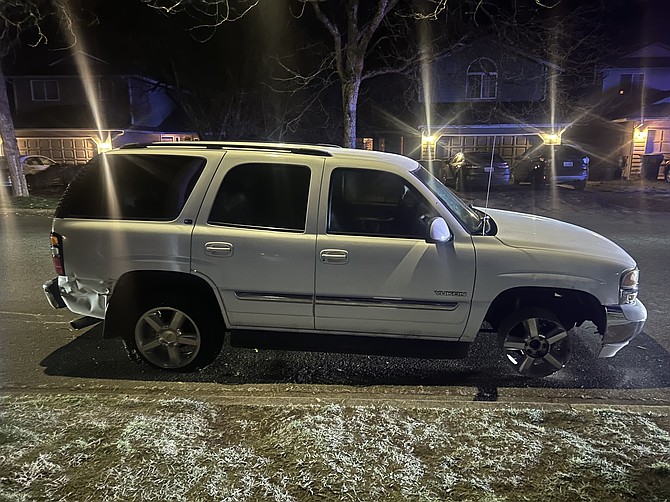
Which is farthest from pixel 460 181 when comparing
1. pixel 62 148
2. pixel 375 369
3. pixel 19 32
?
pixel 62 148

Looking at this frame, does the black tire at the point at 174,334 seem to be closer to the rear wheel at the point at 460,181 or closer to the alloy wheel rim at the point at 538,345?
the alloy wheel rim at the point at 538,345

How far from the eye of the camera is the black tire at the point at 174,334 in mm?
4207

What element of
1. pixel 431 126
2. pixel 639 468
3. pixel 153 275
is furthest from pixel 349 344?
pixel 431 126

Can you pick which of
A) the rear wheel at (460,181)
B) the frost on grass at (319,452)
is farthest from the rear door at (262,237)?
the rear wheel at (460,181)

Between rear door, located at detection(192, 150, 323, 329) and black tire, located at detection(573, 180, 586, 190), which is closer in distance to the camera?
rear door, located at detection(192, 150, 323, 329)

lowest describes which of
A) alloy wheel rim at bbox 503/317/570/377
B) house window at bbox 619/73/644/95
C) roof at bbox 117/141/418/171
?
alloy wheel rim at bbox 503/317/570/377

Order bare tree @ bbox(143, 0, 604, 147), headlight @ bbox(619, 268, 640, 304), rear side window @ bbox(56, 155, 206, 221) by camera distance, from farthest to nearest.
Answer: bare tree @ bbox(143, 0, 604, 147) < rear side window @ bbox(56, 155, 206, 221) < headlight @ bbox(619, 268, 640, 304)

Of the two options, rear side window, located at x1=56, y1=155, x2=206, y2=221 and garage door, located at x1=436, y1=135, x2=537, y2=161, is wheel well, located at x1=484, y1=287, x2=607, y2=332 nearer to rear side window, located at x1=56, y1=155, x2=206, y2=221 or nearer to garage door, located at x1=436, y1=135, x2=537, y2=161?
rear side window, located at x1=56, y1=155, x2=206, y2=221

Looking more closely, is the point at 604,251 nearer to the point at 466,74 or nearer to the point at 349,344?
the point at 349,344

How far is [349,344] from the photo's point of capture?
423 centimetres

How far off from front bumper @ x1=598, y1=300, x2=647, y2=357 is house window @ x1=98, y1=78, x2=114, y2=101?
100 ft

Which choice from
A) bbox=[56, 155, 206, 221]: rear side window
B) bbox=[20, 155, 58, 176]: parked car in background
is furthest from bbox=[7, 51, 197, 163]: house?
bbox=[56, 155, 206, 221]: rear side window

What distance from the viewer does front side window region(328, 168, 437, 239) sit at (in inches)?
159

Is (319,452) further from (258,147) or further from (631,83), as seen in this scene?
(631,83)
